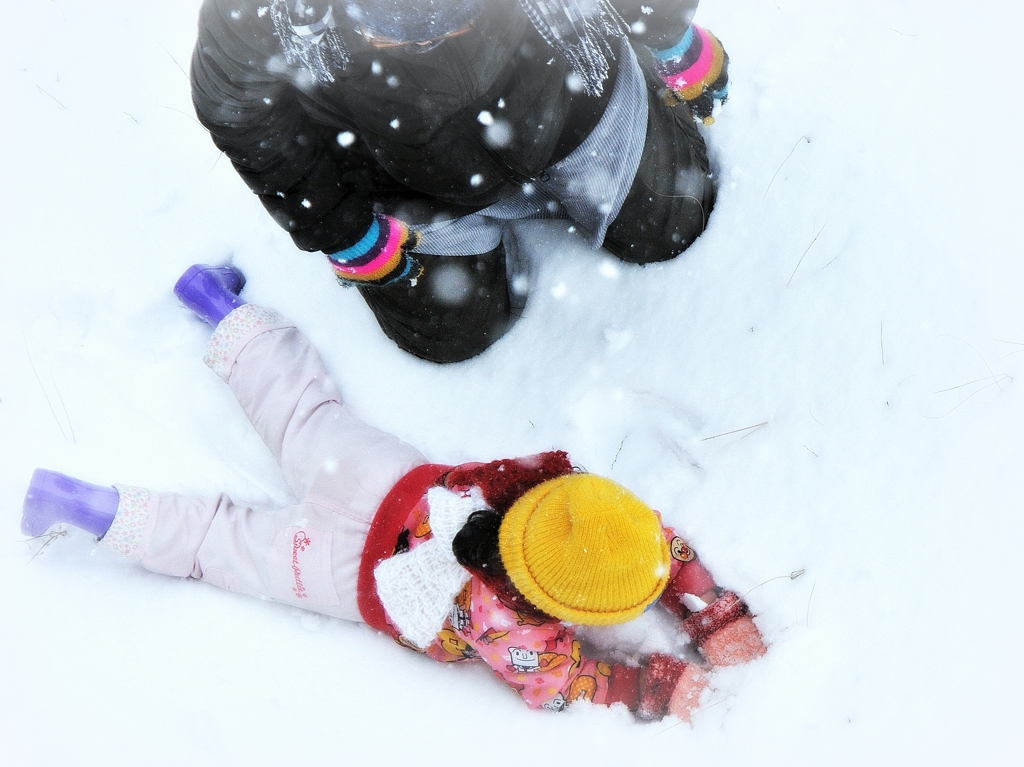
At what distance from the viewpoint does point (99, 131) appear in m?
2.28

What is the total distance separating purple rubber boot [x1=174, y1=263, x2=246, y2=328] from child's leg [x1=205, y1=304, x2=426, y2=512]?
70 millimetres

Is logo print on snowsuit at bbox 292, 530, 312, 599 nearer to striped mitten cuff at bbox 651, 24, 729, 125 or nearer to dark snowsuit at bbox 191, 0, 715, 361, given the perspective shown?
dark snowsuit at bbox 191, 0, 715, 361

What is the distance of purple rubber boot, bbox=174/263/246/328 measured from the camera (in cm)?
201

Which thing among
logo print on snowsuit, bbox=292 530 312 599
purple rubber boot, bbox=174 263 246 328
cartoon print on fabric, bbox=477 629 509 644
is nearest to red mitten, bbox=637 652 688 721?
cartoon print on fabric, bbox=477 629 509 644

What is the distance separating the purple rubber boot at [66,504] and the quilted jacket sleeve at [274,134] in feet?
2.62

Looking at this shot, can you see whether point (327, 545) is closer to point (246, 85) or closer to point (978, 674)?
point (246, 85)

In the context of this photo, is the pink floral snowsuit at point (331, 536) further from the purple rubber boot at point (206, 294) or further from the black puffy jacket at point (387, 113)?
the black puffy jacket at point (387, 113)

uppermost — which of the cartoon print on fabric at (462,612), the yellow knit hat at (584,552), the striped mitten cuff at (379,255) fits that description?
the striped mitten cuff at (379,255)

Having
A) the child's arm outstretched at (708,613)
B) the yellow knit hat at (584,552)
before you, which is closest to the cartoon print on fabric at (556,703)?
the child's arm outstretched at (708,613)

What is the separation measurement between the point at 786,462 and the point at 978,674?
505 mm

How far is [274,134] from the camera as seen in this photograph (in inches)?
50.2

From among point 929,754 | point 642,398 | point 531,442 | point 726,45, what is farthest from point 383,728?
point 726,45

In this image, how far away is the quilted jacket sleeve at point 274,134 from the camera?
3.64ft

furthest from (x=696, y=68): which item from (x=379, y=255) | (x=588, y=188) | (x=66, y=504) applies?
(x=66, y=504)
